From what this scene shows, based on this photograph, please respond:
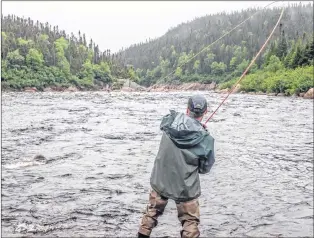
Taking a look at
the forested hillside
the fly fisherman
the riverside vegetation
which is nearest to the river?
the fly fisherman

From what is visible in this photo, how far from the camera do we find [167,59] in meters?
162

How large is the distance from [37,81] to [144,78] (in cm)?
6429

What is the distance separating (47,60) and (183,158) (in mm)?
103377

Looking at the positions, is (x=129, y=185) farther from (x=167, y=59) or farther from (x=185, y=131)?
(x=167, y=59)

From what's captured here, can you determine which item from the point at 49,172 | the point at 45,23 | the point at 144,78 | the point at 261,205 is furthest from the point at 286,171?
the point at 45,23

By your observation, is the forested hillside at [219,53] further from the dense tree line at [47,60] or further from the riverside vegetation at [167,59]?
the dense tree line at [47,60]

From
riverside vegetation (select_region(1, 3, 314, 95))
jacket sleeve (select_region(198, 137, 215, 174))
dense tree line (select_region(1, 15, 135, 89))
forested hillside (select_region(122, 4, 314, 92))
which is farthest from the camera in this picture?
forested hillside (select_region(122, 4, 314, 92))

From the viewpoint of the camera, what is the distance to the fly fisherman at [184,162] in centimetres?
459

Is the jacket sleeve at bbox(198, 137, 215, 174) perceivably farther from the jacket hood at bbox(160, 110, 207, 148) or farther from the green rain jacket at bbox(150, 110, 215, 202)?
the jacket hood at bbox(160, 110, 207, 148)

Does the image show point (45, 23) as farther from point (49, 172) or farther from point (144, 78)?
point (49, 172)

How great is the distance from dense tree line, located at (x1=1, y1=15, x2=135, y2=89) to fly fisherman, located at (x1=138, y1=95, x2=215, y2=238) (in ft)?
228

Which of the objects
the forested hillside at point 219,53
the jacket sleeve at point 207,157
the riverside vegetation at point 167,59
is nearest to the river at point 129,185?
the jacket sleeve at point 207,157

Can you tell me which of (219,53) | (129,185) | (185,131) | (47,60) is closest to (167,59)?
(219,53)

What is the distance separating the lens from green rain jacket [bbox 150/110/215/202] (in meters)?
4.58
